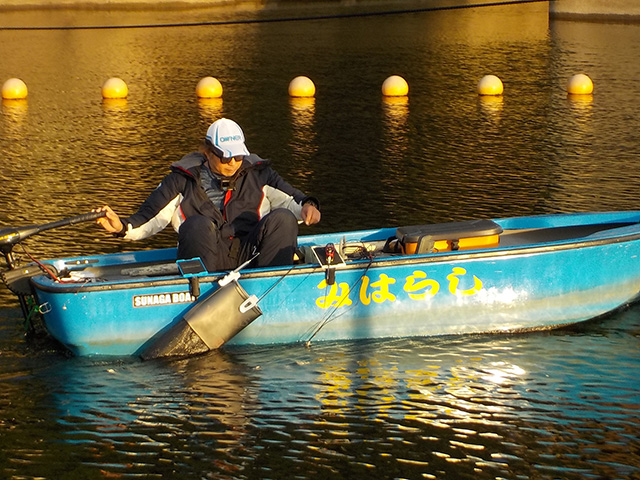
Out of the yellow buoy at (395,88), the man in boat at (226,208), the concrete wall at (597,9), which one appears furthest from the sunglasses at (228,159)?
the concrete wall at (597,9)

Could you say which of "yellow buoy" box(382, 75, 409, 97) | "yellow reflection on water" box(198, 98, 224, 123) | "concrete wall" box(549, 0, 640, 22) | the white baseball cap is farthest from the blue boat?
"concrete wall" box(549, 0, 640, 22)

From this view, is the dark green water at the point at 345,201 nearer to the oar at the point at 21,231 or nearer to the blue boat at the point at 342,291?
the blue boat at the point at 342,291

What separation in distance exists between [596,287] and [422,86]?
12.3 m

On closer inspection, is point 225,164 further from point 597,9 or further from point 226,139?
point 597,9

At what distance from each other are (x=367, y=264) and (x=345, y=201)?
4.59 m

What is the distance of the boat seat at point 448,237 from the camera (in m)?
7.66

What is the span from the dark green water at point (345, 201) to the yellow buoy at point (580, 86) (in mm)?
161

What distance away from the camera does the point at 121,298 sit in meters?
7.15

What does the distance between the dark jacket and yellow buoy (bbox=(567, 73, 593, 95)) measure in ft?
37.3

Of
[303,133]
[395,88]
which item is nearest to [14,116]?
[303,133]

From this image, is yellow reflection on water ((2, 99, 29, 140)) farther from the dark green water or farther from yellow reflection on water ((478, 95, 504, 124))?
yellow reflection on water ((478, 95, 504, 124))

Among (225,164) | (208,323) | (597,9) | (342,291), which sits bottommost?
(208,323)

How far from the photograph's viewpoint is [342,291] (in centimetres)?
742

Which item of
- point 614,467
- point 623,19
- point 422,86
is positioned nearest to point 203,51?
point 422,86
